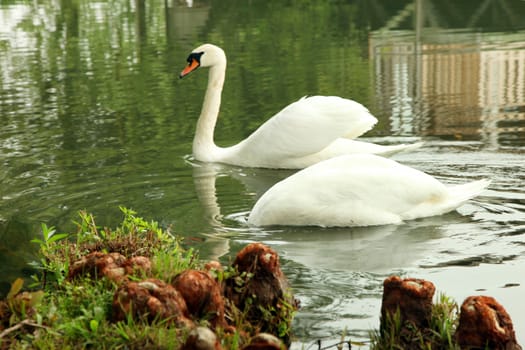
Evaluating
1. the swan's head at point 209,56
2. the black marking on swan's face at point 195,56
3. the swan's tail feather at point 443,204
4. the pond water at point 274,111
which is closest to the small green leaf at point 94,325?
the pond water at point 274,111

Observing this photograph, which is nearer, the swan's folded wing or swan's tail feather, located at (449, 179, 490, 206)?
swan's tail feather, located at (449, 179, 490, 206)

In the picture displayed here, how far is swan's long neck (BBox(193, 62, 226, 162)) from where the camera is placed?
38.0 ft

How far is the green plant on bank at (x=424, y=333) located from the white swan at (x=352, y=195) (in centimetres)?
275

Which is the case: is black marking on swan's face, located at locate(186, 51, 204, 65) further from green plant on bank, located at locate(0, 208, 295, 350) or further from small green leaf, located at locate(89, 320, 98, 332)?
small green leaf, located at locate(89, 320, 98, 332)

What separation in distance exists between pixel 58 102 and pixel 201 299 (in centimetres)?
1190

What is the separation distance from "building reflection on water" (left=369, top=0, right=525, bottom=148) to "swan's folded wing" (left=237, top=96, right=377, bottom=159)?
1.66 meters

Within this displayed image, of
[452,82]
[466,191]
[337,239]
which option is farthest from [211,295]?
[452,82]

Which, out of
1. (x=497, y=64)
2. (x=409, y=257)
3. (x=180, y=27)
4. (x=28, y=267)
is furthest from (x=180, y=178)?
(x=180, y=27)

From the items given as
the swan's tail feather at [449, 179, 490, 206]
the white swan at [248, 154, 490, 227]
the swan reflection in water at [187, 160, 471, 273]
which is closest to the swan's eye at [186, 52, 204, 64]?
the swan reflection in water at [187, 160, 471, 273]

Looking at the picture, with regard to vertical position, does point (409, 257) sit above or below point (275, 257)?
below

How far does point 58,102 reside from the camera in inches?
648

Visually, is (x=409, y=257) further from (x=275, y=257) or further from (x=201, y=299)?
(x=201, y=299)

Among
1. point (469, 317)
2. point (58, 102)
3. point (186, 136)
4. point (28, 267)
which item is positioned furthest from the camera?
point (58, 102)

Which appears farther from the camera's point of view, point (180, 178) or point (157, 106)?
point (157, 106)
